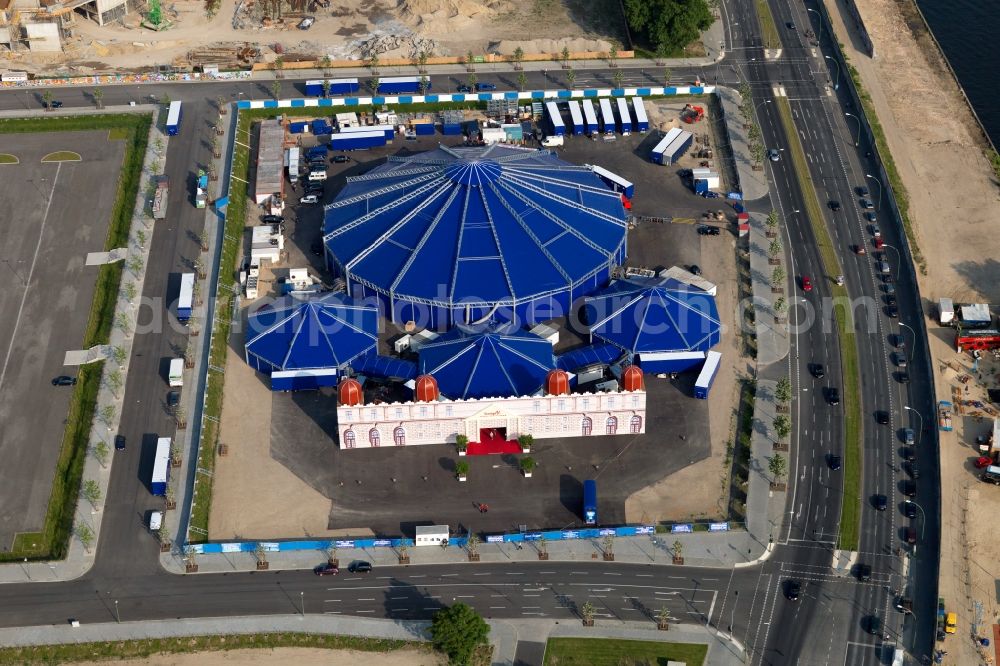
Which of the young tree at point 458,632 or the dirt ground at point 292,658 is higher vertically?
the young tree at point 458,632

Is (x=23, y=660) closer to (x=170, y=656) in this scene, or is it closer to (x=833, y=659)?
(x=170, y=656)

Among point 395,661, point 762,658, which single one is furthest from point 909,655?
point 395,661

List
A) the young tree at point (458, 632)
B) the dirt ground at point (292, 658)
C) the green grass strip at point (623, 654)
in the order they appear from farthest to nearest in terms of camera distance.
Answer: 1. the dirt ground at point (292, 658)
2. the green grass strip at point (623, 654)
3. the young tree at point (458, 632)

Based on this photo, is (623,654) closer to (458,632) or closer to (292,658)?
(458,632)

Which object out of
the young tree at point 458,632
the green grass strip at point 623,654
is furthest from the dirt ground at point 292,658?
the green grass strip at point 623,654

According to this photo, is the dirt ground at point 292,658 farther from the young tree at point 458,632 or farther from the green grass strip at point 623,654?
the green grass strip at point 623,654

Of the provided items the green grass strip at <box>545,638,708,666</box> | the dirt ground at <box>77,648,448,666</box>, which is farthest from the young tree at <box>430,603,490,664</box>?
the green grass strip at <box>545,638,708,666</box>

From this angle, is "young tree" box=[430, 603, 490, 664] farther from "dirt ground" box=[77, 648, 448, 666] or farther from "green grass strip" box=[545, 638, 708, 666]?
"green grass strip" box=[545, 638, 708, 666]
